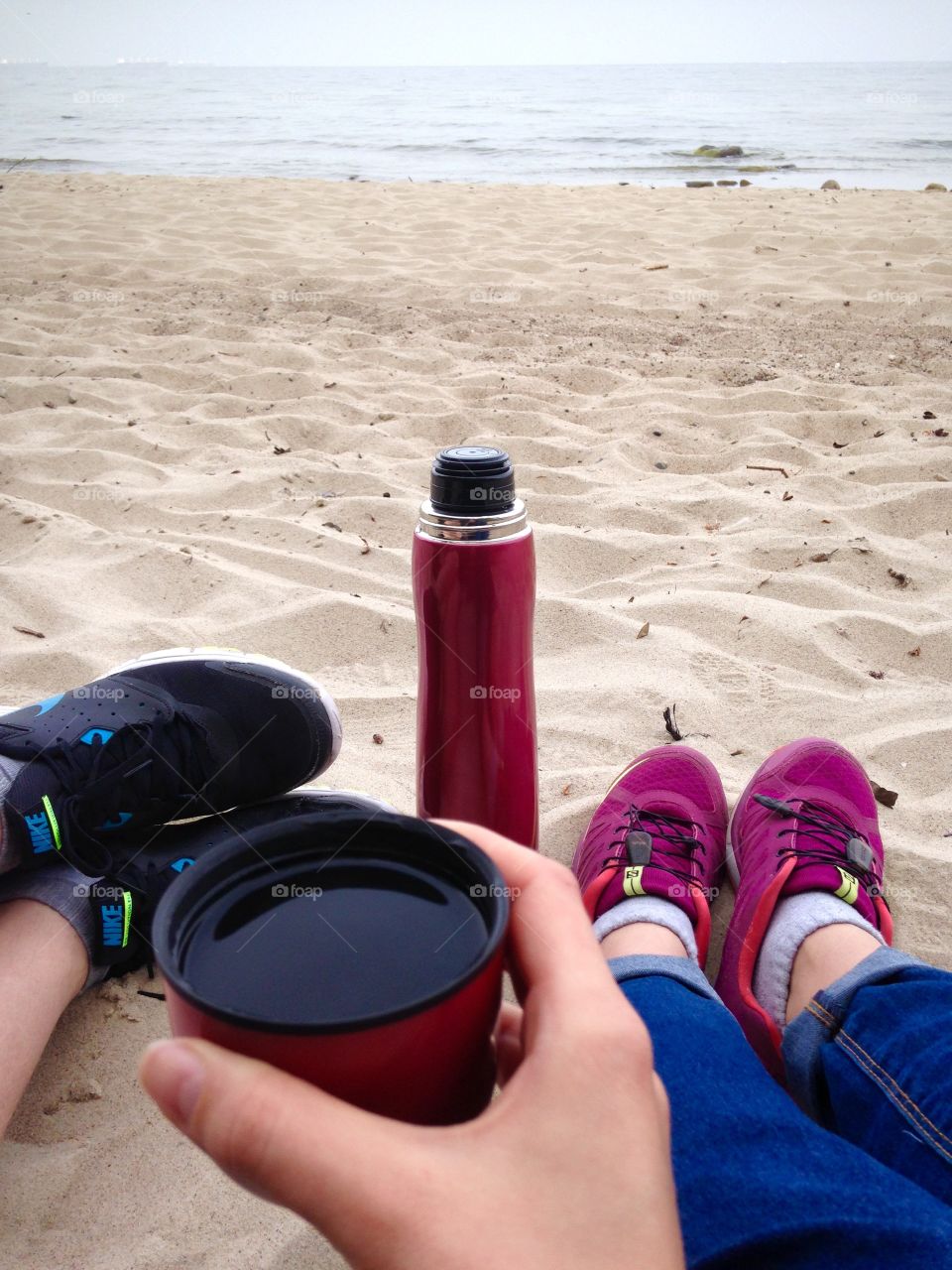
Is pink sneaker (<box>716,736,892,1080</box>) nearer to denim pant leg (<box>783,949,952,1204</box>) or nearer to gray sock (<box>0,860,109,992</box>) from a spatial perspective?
denim pant leg (<box>783,949,952,1204</box>)

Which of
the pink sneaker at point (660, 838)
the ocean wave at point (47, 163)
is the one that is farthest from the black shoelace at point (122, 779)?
the ocean wave at point (47, 163)

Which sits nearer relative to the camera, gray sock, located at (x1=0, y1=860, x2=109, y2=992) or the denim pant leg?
the denim pant leg

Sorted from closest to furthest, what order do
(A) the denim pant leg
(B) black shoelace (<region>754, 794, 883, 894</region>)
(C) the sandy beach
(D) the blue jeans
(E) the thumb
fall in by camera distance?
(E) the thumb, (D) the blue jeans, (A) the denim pant leg, (C) the sandy beach, (B) black shoelace (<region>754, 794, 883, 894</region>)

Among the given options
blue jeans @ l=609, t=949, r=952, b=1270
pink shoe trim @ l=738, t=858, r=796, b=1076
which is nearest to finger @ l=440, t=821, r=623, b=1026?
blue jeans @ l=609, t=949, r=952, b=1270

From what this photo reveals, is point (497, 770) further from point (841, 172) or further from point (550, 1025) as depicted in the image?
point (841, 172)

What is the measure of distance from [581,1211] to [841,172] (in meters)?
13.9

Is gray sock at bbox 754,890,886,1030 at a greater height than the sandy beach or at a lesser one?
lesser

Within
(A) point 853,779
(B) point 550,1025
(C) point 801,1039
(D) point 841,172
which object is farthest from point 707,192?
(B) point 550,1025

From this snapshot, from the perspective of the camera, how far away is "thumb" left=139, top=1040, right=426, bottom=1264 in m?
0.49

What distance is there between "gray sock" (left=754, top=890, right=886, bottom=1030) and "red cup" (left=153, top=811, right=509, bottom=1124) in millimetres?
953

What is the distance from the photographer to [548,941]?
1.98 feet

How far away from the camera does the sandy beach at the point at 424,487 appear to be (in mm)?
1421

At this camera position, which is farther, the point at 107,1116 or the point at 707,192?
the point at 707,192

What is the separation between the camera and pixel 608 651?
7.19 ft
